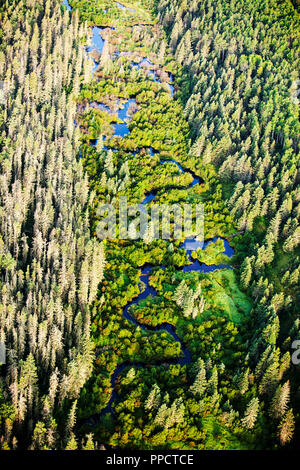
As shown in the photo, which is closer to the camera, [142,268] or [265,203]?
[142,268]

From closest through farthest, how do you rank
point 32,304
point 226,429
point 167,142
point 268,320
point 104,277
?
point 226,429
point 32,304
point 268,320
point 104,277
point 167,142

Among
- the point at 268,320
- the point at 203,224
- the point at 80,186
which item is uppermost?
the point at 80,186

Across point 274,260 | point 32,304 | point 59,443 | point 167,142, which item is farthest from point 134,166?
point 59,443

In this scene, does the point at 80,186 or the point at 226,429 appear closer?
the point at 226,429

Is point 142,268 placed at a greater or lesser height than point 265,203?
lesser

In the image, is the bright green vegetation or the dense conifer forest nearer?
the dense conifer forest

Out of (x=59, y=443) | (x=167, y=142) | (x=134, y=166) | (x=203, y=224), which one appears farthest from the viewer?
(x=167, y=142)

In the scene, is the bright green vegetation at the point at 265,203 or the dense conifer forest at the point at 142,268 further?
the bright green vegetation at the point at 265,203

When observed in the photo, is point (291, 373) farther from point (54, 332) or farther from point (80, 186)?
point (80, 186)
